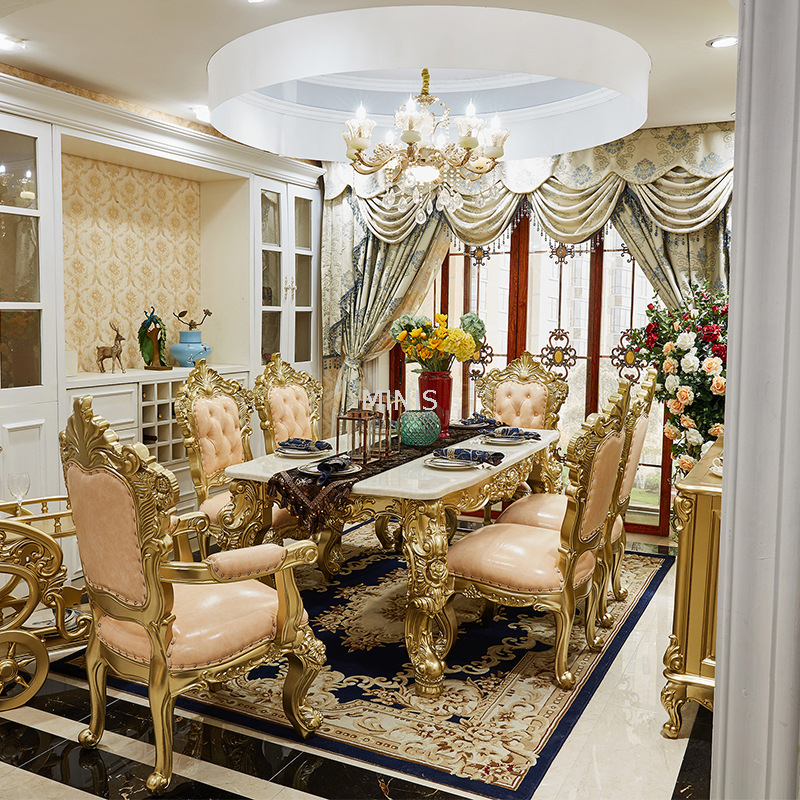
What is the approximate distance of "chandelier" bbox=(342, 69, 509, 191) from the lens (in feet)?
11.7

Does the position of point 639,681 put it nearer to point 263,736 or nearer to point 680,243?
point 263,736

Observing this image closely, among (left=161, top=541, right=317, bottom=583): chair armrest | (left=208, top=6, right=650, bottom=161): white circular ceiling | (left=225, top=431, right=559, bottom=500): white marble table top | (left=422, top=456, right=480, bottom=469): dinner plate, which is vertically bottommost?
(left=161, top=541, right=317, bottom=583): chair armrest

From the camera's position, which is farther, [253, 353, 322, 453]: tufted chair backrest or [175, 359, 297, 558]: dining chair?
[253, 353, 322, 453]: tufted chair backrest

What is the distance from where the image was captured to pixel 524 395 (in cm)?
478

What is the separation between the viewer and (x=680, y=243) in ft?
16.3

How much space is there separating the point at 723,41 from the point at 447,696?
295 centimetres

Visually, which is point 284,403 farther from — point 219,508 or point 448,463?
point 448,463

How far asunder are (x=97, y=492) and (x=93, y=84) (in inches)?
118

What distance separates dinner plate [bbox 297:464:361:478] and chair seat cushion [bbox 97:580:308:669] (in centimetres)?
66

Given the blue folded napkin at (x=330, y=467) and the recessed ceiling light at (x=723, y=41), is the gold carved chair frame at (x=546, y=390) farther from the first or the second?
the recessed ceiling light at (x=723, y=41)

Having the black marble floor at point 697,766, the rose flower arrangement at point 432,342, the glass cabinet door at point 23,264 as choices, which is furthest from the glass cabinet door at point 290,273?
the black marble floor at point 697,766

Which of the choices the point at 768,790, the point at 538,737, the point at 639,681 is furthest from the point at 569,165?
the point at 768,790

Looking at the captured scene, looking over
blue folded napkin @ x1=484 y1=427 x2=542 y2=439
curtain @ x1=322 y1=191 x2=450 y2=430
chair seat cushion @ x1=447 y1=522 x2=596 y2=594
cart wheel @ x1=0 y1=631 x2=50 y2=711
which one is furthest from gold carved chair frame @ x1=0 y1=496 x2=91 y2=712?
curtain @ x1=322 y1=191 x2=450 y2=430

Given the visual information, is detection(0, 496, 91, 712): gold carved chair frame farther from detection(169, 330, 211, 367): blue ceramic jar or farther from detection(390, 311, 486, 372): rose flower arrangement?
detection(169, 330, 211, 367): blue ceramic jar
